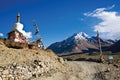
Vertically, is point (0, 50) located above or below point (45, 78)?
above

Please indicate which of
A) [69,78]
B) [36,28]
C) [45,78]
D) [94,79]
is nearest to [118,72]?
[94,79]

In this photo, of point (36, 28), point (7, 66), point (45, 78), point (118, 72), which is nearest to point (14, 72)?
point (7, 66)

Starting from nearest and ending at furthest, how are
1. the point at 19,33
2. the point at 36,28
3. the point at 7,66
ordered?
the point at 7,66, the point at 19,33, the point at 36,28

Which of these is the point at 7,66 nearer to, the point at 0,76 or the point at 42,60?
the point at 0,76

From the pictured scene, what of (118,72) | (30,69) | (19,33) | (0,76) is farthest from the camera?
(19,33)

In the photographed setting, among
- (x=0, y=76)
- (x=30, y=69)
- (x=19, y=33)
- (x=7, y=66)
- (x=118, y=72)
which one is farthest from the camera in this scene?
(x=19, y=33)

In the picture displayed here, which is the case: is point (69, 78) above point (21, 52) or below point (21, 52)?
below

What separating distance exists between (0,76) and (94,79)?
51.4 feet

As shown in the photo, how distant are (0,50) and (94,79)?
53.2ft

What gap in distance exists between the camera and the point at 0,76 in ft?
115

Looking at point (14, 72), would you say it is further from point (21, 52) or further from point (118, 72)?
point (118, 72)

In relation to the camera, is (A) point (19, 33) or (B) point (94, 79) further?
(A) point (19, 33)

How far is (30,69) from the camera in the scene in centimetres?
4009

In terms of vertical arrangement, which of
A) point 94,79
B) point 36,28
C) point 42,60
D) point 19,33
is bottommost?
point 94,79
